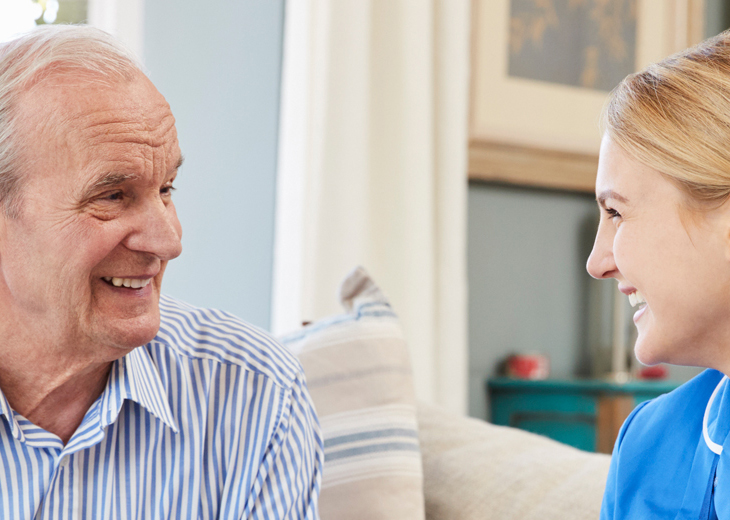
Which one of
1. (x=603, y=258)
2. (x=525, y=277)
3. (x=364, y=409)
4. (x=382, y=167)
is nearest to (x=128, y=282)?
(x=364, y=409)

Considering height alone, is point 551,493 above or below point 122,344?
below

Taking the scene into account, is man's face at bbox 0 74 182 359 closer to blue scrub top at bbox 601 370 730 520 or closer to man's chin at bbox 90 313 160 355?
man's chin at bbox 90 313 160 355

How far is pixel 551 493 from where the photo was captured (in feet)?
3.40

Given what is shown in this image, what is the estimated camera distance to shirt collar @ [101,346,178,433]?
3.08ft

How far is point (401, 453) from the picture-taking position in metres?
1.12

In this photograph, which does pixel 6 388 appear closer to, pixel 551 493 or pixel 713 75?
pixel 551 493

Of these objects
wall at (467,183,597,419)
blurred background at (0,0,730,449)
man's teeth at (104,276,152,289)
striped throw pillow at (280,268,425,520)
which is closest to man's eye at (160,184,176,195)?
man's teeth at (104,276,152,289)

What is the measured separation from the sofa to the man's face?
0.36 metres

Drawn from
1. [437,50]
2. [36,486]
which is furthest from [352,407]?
[437,50]

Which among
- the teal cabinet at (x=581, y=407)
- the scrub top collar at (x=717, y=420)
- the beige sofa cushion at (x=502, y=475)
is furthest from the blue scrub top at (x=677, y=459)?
the teal cabinet at (x=581, y=407)

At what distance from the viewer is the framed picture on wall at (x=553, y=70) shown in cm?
262

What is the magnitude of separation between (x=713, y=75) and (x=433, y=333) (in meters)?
1.59

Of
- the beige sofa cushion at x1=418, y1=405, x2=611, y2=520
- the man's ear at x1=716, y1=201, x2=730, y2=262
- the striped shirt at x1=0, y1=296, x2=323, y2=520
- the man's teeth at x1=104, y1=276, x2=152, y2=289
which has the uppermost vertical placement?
the man's ear at x1=716, y1=201, x2=730, y2=262

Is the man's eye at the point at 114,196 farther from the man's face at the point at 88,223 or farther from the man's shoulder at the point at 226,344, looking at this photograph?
the man's shoulder at the point at 226,344
